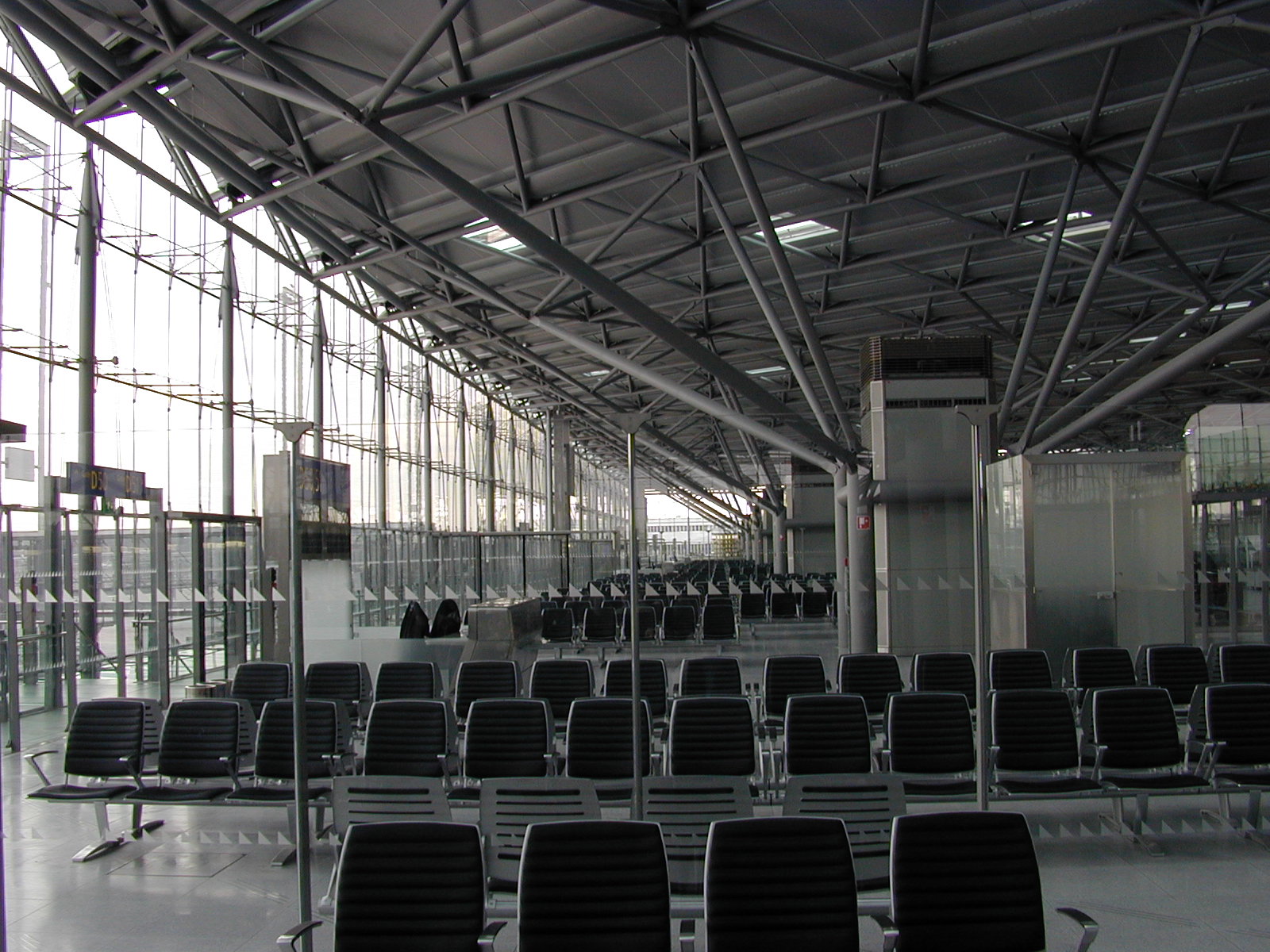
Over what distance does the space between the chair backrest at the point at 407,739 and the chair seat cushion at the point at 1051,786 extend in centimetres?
371

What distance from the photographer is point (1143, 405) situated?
47781mm

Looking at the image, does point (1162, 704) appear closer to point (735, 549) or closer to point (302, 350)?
point (302, 350)

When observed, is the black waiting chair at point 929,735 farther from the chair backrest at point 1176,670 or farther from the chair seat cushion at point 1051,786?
the chair backrest at point 1176,670

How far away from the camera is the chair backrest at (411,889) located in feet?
12.1

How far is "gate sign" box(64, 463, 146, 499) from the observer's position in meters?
9.19

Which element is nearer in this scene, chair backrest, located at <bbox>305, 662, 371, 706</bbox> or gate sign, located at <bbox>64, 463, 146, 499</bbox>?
chair backrest, located at <bbox>305, 662, 371, 706</bbox>

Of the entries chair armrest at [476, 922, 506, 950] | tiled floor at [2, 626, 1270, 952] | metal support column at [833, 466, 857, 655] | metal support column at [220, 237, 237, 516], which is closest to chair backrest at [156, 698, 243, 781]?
tiled floor at [2, 626, 1270, 952]

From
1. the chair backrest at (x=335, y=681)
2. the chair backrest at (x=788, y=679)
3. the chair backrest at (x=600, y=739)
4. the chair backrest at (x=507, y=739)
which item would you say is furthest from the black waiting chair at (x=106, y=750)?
the chair backrest at (x=788, y=679)

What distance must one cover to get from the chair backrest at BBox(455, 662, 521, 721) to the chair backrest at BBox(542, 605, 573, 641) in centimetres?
702

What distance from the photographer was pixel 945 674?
27.8 feet

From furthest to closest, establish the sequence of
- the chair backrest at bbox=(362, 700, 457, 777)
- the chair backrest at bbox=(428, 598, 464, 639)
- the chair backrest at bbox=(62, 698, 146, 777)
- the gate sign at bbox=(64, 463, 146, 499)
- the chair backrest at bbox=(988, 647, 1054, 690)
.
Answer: the chair backrest at bbox=(428, 598, 464, 639), the gate sign at bbox=(64, 463, 146, 499), the chair backrest at bbox=(988, 647, 1054, 690), the chair backrest at bbox=(62, 698, 146, 777), the chair backrest at bbox=(362, 700, 457, 777)

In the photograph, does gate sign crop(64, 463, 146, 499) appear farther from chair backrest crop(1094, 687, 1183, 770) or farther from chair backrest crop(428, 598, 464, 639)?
chair backrest crop(1094, 687, 1183, 770)

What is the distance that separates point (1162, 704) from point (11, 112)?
50.7ft

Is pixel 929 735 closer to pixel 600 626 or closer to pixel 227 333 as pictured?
pixel 600 626
